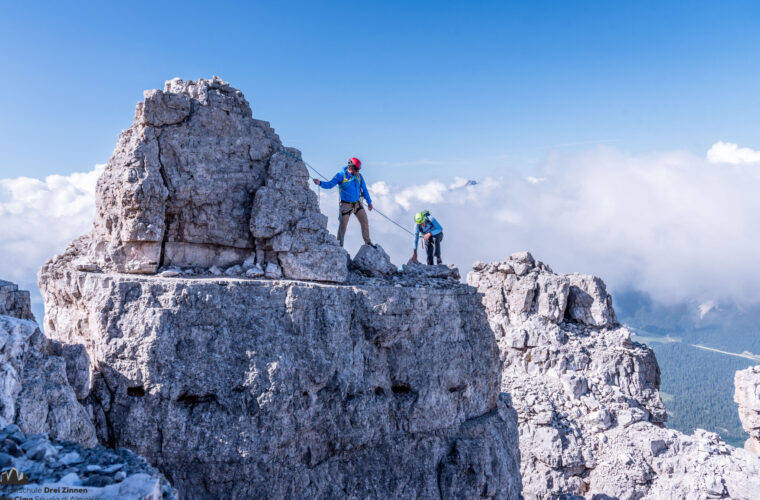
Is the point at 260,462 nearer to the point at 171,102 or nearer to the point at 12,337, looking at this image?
the point at 12,337

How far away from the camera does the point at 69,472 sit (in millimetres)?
6707

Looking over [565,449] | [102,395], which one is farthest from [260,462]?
[565,449]

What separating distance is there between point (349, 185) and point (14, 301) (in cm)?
938

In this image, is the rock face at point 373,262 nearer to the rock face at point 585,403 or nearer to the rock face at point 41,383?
the rock face at point 41,383

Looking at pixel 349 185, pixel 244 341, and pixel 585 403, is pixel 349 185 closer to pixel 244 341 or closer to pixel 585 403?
pixel 244 341

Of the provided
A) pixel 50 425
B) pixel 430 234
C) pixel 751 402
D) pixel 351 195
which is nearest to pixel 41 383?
pixel 50 425

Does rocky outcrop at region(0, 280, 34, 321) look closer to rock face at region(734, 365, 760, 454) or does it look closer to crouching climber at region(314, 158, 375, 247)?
crouching climber at region(314, 158, 375, 247)

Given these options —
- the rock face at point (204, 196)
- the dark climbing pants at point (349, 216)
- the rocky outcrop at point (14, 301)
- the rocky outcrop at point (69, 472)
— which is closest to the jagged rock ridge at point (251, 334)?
the rock face at point (204, 196)

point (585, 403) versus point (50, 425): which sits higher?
point (50, 425)

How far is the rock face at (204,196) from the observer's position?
13.5 meters

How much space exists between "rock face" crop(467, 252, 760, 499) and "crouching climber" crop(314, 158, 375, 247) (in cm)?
1395

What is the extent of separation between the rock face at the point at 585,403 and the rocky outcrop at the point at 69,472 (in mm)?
24248

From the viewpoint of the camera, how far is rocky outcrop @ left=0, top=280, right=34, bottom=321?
11.4 metres

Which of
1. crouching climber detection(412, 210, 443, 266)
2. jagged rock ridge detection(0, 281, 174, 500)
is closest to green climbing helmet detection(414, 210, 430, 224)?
crouching climber detection(412, 210, 443, 266)
